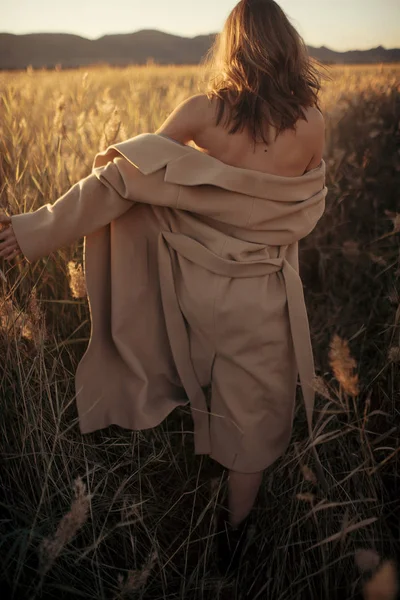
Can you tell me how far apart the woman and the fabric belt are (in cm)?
3

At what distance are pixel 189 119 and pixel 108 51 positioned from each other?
17978 millimetres

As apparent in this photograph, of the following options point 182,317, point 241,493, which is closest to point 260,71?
point 182,317

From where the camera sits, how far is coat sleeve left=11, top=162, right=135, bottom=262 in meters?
1.49

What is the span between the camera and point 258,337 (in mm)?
1571

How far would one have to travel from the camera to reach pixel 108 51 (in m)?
17.2

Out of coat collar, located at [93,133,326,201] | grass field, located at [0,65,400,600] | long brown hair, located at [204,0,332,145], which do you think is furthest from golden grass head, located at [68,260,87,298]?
long brown hair, located at [204,0,332,145]

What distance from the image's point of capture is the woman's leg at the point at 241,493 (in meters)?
1.68

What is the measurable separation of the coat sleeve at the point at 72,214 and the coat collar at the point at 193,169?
0.09 m

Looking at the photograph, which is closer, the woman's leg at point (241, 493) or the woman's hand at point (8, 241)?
the woman's hand at point (8, 241)

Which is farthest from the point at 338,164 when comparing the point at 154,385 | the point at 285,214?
the point at 154,385

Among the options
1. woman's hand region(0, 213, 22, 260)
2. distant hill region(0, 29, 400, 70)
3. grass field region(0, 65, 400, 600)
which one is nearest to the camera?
grass field region(0, 65, 400, 600)

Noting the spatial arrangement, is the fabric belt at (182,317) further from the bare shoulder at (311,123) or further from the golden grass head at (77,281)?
the bare shoulder at (311,123)

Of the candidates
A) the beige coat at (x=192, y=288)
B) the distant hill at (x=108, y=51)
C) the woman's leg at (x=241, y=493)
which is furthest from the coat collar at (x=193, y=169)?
the woman's leg at (x=241, y=493)

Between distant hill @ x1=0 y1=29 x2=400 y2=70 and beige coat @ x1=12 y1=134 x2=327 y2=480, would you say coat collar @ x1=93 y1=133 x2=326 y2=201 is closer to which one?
beige coat @ x1=12 y1=134 x2=327 y2=480
